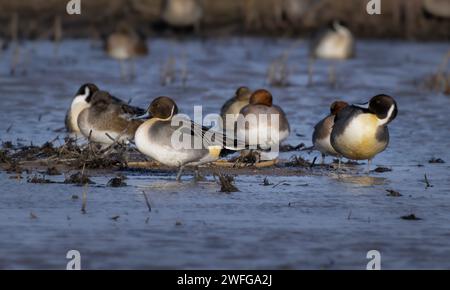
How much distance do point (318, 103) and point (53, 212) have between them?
19.4 feet

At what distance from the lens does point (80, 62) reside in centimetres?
1532

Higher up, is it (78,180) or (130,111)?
(130,111)

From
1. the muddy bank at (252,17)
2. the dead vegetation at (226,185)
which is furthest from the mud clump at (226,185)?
the muddy bank at (252,17)

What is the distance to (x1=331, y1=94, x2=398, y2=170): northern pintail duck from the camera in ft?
26.4

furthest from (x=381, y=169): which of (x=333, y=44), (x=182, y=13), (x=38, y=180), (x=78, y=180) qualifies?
(x=182, y=13)

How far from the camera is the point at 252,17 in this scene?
18.6m

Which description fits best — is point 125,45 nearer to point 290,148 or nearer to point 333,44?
point 333,44

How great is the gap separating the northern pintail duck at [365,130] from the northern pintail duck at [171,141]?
874 mm

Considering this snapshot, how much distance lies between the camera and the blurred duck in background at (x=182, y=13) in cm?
1831

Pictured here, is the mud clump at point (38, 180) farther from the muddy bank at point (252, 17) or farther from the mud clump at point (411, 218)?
the muddy bank at point (252, 17)

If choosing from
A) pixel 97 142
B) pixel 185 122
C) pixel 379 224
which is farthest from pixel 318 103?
pixel 379 224

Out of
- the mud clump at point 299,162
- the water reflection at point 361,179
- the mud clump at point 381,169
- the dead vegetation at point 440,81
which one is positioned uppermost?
the dead vegetation at point 440,81

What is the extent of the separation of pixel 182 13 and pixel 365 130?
418 inches
